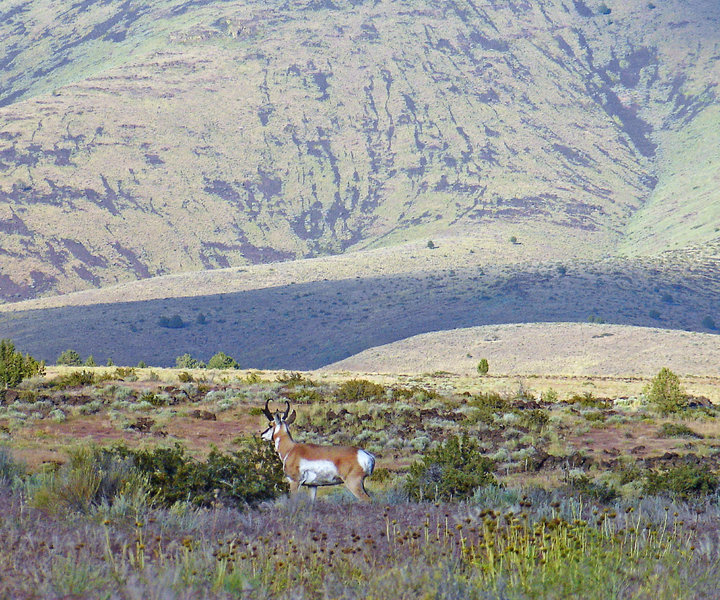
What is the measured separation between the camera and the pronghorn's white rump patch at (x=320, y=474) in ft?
33.9

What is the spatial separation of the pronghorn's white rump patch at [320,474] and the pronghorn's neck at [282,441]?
1.67 ft

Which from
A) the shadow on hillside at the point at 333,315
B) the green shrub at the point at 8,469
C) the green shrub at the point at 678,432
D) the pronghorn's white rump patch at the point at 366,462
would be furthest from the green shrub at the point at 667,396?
the shadow on hillside at the point at 333,315

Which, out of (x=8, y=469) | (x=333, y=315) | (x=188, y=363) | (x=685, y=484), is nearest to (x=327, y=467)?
(x=8, y=469)

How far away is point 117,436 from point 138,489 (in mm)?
11310

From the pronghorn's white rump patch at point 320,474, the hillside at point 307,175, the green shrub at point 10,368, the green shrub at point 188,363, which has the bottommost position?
the pronghorn's white rump patch at point 320,474

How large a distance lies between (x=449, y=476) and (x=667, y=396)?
18.9m

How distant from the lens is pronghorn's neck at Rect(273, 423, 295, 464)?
1099 cm

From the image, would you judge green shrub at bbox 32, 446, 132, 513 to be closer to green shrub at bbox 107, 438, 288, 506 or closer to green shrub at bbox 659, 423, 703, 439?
green shrub at bbox 107, 438, 288, 506

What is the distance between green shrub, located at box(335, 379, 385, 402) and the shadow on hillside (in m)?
44.7

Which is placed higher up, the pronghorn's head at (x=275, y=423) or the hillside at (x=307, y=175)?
the hillside at (x=307, y=175)

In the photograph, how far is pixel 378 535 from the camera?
724 centimetres

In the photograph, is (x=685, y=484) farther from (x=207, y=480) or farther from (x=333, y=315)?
(x=333, y=315)

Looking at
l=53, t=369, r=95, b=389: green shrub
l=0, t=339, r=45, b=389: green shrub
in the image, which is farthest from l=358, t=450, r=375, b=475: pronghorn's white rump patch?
l=0, t=339, r=45, b=389: green shrub

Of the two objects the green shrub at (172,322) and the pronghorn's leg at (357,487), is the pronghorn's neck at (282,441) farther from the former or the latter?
the green shrub at (172,322)
